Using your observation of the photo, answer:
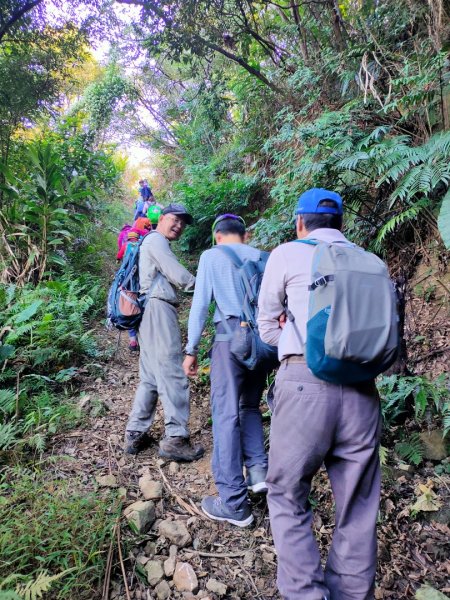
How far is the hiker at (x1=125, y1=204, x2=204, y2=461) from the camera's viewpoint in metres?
3.34

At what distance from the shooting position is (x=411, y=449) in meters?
2.96

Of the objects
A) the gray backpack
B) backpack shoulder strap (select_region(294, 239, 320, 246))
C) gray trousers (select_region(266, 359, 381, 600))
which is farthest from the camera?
backpack shoulder strap (select_region(294, 239, 320, 246))

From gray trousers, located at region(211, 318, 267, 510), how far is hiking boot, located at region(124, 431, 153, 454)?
3.15ft

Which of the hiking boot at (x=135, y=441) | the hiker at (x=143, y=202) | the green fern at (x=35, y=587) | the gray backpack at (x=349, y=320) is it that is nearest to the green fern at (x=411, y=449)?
the gray backpack at (x=349, y=320)

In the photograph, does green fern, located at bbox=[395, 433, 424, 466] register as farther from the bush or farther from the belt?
the bush

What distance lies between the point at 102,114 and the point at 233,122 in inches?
253

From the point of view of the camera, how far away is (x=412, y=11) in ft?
17.1

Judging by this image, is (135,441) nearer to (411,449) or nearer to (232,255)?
(232,255)

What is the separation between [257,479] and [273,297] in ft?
5.02

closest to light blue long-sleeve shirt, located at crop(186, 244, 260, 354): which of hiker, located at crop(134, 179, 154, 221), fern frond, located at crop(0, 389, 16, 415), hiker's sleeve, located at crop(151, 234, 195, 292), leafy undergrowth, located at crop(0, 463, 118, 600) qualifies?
hiker's sleeve, located at crop(151, 234, 195, 292)

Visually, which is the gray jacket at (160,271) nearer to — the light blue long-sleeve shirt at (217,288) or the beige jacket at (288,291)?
the light blue long-sleeve shirt at (217,288)

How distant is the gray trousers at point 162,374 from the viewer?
3.35 meters

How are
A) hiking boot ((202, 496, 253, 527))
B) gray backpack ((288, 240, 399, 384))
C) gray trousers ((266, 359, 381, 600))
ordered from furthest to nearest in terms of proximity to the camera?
hiking boot ((202, 496, 253, 527)) < gray trousers ((266, 359, 381, 600)) < gray backpack ((288, 240, 399, 384))

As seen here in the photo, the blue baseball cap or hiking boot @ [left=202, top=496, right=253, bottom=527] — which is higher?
the blue baseball cap
